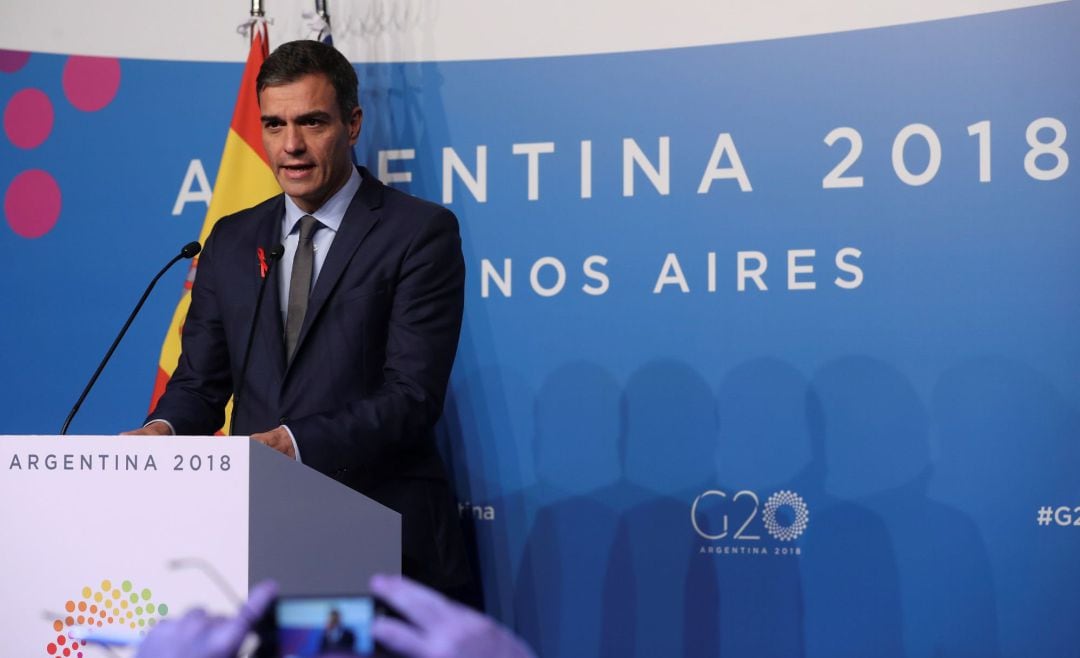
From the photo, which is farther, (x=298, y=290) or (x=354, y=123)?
(x=354, y=123)

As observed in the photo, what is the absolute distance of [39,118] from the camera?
4512 millimetres

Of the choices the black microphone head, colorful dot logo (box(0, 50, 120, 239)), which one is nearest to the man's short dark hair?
the black microphone head

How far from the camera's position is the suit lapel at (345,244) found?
2939 millimetres

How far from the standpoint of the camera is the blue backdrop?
352 centimetres

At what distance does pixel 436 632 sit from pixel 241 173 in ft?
11.1

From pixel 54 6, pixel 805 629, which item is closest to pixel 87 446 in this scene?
pixel 805 629

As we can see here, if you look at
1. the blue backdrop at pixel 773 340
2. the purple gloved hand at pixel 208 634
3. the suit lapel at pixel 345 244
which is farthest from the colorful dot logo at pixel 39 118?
the purple gloved hand at pixel 208 634

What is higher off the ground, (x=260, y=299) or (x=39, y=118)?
(x=39, y=118)

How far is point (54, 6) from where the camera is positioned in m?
4.52

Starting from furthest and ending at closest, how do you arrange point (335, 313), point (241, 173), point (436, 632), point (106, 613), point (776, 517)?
point (241, 173) → point (776, 517) → point (335, 313) → point (106, 613) → point (436, 632)

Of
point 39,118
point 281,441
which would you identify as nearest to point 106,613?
point 281,441

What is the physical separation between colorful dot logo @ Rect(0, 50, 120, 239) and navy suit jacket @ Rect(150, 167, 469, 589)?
1630mm

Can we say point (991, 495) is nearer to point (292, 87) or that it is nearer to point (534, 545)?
point (534, 545)

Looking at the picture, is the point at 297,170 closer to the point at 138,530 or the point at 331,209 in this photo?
the point at 331,209
